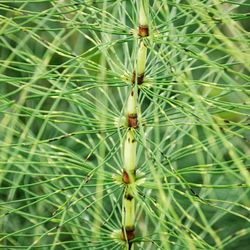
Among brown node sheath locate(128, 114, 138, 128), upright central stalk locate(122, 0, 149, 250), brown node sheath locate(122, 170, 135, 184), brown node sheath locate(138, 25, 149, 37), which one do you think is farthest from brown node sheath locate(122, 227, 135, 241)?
brown node sheath locate(138, 25, 149, 37)

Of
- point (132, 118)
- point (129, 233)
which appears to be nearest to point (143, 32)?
point (132, 118)

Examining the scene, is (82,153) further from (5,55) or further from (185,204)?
(5,55)

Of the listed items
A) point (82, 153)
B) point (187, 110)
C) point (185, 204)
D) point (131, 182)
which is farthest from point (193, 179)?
point (187, 110)

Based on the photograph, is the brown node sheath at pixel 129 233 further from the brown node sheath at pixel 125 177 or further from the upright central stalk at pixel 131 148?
the brown node sheath at pixel 125 177

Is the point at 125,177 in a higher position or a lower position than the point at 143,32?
lower

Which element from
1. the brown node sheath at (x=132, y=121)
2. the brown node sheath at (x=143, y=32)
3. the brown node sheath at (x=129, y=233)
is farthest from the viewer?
the brown node sheath at (x=129, y=233)

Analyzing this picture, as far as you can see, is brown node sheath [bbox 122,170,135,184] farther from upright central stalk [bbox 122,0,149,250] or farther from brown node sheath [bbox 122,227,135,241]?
brown node sheath [bbox 122,227,135,241]

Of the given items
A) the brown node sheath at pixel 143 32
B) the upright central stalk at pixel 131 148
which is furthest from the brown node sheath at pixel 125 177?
the brown node sheath at pixel 143 32

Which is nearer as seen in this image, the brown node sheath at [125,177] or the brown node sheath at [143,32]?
the brown node sheath at [143,32]

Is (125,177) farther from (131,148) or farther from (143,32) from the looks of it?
(143,32)

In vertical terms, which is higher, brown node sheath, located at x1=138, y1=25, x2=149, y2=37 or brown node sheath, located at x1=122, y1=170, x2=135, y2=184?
brown node sheath, located at x1=138, y1=25, x2=149, y2=37
